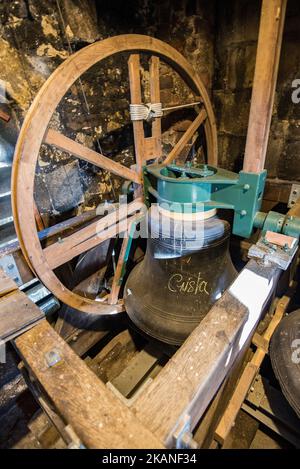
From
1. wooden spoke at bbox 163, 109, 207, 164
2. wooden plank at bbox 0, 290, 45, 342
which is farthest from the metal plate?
wooden spoke at bbox 163, 109, 207, 164

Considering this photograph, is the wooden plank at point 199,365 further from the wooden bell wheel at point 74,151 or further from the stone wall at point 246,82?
the stone wall at point 246,82

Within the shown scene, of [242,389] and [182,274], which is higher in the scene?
[182,274]

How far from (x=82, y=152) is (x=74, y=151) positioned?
4cm

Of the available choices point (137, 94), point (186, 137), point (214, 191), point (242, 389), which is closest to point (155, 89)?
point (137, 94)

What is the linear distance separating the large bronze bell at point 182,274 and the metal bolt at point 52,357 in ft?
1.47

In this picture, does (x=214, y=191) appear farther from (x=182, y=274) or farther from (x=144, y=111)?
(x=144, y=111)

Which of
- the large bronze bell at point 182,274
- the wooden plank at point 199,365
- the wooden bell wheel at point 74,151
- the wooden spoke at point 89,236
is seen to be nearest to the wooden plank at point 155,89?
the wooden bell wheel at point 74,151

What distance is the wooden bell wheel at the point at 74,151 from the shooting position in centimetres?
81

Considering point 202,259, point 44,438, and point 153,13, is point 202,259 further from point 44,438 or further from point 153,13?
point 153,13

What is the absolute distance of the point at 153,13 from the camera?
1.77 meters

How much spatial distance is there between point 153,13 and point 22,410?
101 inches

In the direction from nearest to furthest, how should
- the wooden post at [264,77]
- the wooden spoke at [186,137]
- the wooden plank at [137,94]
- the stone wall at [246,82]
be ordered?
the wooden post at [264,77]
the wooden plank at [137,94]
the wooden spoke at [186,137]
the stone wall at [246,82]

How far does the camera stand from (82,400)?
51cm

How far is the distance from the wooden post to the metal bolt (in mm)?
853
